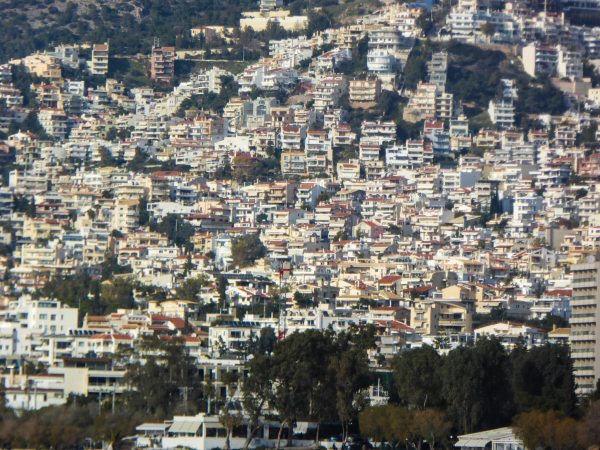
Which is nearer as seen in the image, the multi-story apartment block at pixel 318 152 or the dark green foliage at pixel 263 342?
the dark green foliage at pixel 263 342

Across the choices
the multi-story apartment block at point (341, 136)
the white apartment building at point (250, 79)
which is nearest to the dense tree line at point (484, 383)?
the multi-story apartment block at point (341, 136)

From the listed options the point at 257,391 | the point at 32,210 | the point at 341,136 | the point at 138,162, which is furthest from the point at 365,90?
the point at 257,391

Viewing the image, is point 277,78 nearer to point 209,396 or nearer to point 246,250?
point 246,250

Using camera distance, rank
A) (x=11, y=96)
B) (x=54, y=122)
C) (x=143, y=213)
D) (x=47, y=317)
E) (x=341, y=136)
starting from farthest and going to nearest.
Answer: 1. (x=11, y=96)
2. (x=54, y=122)
3. (x=341, y=136)
4. (x=143, y=213)
5. (x=47, y=317)

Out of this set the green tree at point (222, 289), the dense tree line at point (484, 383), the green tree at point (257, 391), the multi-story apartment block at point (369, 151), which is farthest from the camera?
the multi-story apartment block at point (369, 151)

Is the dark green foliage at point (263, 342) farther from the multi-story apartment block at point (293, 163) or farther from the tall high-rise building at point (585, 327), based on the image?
the multi-story apartment block at point (293, 163)

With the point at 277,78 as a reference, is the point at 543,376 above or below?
below

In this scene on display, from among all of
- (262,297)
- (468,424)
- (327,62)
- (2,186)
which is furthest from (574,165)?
(468,424)

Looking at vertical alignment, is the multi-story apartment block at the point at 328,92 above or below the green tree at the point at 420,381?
above
